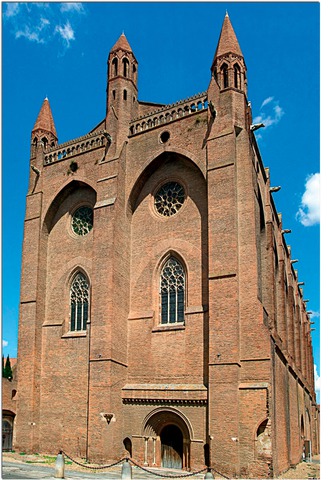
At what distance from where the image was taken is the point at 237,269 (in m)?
17.8

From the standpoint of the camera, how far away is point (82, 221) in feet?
78.9

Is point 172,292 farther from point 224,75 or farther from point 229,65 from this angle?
point 229,65

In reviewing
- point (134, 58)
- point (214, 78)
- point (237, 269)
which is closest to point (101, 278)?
point (237, 269)

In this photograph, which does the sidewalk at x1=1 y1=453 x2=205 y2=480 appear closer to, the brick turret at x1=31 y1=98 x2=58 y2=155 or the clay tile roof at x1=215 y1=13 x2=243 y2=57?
the brick turret at x1=31 y1=98 x2=58 y2=155

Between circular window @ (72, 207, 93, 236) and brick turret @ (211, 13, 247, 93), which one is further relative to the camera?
circular window @ (72, 207, 93, 236)

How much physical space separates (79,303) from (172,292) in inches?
190

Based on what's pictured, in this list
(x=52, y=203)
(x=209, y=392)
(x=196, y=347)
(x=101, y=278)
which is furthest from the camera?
(x=52, y=203)

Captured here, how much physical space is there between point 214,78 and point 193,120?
1877 millimetres

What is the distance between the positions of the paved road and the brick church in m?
0.94

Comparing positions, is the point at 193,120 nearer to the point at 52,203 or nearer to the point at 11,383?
the point at 52,203

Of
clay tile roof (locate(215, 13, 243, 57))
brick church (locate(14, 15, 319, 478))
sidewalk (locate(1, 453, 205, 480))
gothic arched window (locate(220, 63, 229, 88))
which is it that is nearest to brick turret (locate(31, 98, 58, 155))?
brick church (locate(14, 15, 319, 478))

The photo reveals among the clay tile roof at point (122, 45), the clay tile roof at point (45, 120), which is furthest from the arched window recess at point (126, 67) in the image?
the clay tile roof at point (45, 120)

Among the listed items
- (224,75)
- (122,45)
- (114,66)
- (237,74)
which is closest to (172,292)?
(224,75)

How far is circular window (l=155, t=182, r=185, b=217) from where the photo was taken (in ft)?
70.2
